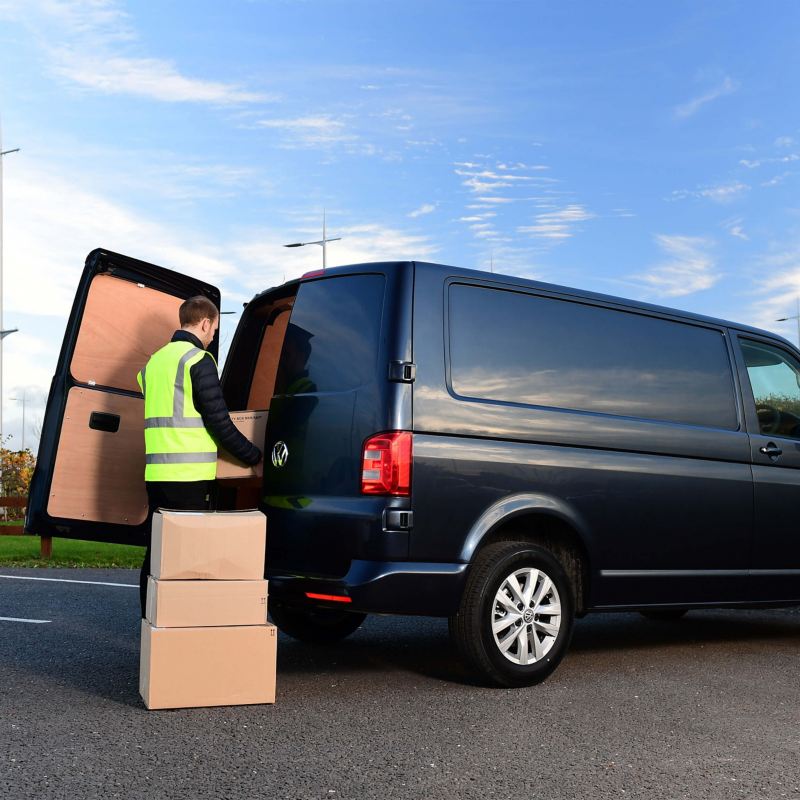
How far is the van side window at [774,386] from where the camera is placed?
23.3 ft

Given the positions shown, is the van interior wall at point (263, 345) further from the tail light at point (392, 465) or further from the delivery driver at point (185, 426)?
the tail light at point (392, 465)

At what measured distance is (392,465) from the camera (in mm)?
5242

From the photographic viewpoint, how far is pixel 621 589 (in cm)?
615

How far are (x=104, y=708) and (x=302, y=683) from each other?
1.11 m

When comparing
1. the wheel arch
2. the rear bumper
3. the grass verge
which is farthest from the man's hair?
the grass verge

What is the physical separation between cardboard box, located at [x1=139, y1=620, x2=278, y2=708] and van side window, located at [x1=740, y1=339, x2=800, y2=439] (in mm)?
3684

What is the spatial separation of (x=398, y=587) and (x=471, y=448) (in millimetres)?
791

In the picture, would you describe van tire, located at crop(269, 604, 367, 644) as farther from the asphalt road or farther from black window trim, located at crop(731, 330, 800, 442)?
black window trim, located at crop(731, 330, 800, 442)

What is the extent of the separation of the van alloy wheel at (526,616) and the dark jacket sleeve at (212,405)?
5.32 feet

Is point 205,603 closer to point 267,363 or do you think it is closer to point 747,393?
point 267,363

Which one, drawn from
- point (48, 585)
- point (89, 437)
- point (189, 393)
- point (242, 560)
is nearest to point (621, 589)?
point (242, 560)

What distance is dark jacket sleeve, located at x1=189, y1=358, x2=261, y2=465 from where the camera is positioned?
18.7ft

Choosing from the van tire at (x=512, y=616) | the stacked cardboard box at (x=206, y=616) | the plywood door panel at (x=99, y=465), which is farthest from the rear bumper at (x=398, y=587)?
the plywood door panel at (x=99, y=465)

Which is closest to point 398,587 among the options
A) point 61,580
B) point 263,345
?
point 263,345
